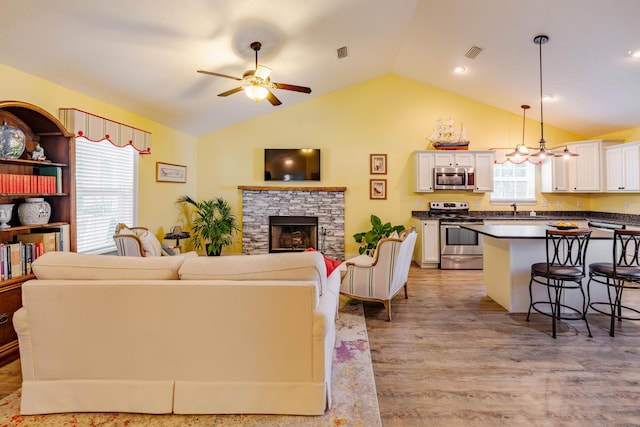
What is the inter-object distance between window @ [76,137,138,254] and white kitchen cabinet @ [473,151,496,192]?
19.0 ft

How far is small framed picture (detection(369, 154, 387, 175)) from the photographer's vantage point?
6.35 m

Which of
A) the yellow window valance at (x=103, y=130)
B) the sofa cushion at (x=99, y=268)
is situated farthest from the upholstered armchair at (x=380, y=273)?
the yellow window valance at (x=103, y=130)

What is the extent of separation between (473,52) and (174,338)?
5191 millimetres

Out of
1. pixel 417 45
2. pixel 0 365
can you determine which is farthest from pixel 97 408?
pixel 417 45

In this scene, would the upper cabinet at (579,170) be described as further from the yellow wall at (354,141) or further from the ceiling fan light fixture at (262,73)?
the ceiling fan light fixture at (262,73)

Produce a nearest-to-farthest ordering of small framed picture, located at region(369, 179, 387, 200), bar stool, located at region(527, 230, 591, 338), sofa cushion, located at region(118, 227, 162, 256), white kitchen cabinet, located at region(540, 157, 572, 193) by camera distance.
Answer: bar stool, located at region(527, 230, 591, 338) → sofa cushion, located at region(118, 227, 162, 256) → white kitchen cabinet, located at region(540, 157, 572, 193) → small framed picture, located at region(369, 179, 387, 200)

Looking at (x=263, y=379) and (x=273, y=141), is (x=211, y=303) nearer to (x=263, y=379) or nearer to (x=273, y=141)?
(x=263, y=379)

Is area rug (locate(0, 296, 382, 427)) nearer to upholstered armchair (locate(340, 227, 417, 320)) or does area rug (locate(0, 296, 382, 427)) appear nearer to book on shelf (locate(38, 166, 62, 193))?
upholstered armchair (locate(340, 227, 417, 320))

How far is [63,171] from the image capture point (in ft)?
9.87

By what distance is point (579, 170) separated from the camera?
5684 millimetres

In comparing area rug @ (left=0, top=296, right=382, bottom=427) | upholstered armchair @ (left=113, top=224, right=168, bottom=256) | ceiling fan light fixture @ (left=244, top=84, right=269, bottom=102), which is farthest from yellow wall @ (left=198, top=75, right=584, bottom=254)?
area rug @ (left=0, top=296, right=382, bottom=427)

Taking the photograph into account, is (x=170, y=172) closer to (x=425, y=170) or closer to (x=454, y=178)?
(x=425, y=170)

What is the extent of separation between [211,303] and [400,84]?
19.2 feet

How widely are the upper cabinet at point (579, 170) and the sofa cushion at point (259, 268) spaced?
5833mm
